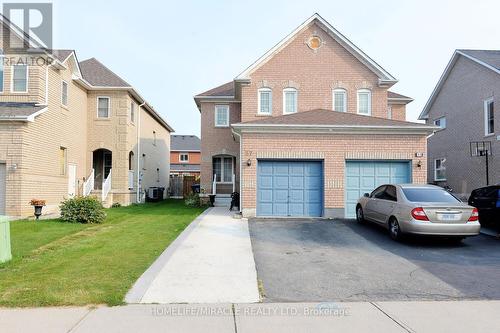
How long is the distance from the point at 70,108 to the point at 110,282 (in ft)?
49.7

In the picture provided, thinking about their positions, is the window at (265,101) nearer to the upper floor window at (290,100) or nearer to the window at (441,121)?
the upper floor window at (290,100)

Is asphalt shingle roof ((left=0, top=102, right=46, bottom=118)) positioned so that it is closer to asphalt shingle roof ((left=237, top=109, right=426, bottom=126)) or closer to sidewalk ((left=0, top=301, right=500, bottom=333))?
asphalt shingle roof ((left=237, top=109, right=426, bottom=126))

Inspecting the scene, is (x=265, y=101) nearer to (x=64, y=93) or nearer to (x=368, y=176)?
(x=368, y=176)

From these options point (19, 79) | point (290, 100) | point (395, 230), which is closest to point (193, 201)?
point (290, 100)

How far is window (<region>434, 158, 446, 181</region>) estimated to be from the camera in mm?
23966

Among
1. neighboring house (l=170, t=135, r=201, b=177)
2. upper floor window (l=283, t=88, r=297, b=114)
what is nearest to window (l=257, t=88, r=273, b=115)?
upper floor window (l=283, t=88, r=297, b=114)

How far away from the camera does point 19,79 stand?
16.0 meters

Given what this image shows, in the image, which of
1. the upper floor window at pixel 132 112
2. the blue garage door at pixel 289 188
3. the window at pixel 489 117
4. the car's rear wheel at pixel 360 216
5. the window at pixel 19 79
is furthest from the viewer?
the upper floor window at pixel 132 112

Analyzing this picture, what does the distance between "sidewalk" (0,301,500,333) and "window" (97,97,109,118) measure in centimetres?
1764

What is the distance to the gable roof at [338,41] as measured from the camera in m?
19.2

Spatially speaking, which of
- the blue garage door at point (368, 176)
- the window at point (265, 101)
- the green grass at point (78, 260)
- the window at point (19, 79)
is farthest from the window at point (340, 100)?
the window at point (19, 79)

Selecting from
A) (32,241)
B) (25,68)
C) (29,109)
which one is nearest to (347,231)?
(32,241)

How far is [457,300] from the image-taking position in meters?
5.63

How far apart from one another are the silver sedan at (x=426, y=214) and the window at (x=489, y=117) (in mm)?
11794
